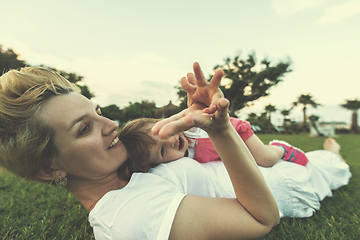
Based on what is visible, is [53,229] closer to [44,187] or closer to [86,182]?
[86,182]

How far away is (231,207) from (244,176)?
24 centimetres

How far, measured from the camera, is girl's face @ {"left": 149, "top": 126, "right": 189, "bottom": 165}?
177cm

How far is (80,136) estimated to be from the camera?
1.30m

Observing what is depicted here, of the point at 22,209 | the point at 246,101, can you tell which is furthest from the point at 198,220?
the point at 246,101

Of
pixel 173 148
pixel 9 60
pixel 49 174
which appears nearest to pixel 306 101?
pixel 173 148

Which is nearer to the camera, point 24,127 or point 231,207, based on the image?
point 231,207

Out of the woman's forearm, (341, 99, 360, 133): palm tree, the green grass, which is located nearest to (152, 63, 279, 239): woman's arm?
the woman's forearm

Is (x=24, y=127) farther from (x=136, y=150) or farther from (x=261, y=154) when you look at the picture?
(x=261, y=154)

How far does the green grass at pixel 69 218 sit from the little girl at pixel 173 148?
0.67 metres

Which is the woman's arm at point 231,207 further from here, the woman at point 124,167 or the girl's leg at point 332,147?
the girl's leg at point 332,147

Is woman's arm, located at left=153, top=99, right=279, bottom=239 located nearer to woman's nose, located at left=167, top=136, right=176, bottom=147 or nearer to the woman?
the woman

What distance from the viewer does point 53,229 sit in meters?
1.93

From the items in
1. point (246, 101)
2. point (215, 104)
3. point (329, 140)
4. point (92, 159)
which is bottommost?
point (246, 101)

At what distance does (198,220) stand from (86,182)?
0.99m
